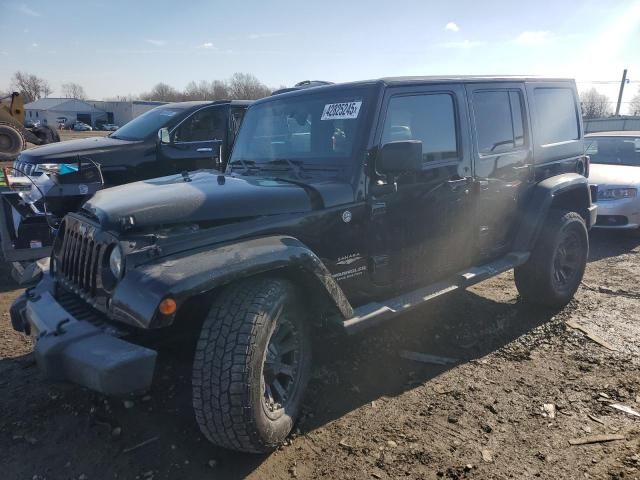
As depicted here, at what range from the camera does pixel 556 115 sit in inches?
195

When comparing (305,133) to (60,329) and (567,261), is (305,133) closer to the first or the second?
(60,329)

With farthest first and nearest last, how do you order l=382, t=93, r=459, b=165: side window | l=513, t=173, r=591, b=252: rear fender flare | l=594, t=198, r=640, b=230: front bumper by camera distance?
l=594, t=198, r=640, b=230: front bumper, l=513, t=173, r=591, b=252: rear fender flare, l=382, t=93, r=459, b=165: side window

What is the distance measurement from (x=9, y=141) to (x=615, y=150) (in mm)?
17912

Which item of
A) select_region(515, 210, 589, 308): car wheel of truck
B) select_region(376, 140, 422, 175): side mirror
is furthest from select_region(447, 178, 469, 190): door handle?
select_region(515, 210, 589, 308): car wheel of truck

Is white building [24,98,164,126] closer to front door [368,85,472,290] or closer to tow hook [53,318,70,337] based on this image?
front door [368,85,472,290]

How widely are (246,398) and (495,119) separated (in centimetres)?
317

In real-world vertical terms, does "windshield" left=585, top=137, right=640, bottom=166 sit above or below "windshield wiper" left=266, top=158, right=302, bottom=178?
below

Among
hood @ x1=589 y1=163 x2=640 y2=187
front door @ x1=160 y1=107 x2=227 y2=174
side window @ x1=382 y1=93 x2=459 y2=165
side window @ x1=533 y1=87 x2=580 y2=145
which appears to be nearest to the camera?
side window @ x1=382 y1=93 x2=459 y2=165

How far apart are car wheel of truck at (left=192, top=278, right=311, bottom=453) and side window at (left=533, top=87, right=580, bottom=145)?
10.9 ft

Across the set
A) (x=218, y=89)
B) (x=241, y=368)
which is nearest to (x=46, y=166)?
(x=241, y=368)

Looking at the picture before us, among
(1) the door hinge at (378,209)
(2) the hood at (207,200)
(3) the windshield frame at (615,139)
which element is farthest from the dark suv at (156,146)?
(3) the windshield frame at (615,139)

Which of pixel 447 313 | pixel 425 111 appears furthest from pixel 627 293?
pixel 425 111

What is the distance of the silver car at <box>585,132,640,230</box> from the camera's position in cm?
749

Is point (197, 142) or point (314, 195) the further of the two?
point (197, 142)
